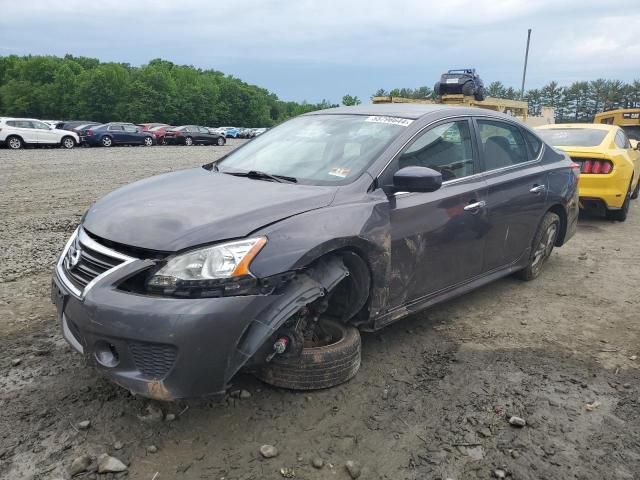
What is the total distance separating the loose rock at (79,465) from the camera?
7.66 feet

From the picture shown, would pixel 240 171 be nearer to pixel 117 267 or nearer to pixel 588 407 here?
pixel 117 267

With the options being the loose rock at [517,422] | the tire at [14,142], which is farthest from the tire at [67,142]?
the loose rock at [517,422]

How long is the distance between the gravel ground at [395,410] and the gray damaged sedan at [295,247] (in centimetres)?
31

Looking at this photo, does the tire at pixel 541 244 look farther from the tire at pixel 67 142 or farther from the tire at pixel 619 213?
the tire at pixel 67 142

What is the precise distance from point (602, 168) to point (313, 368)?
6.57 meters

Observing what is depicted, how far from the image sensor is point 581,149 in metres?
7.89

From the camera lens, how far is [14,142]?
2309cm

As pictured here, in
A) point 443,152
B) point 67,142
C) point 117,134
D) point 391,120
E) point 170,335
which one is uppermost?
point 391,120

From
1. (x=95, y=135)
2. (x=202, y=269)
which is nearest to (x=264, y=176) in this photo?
(x=202, y=269)

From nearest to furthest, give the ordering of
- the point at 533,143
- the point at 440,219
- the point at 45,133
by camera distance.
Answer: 1. the point at 440,219
2. the point at 533,143
3. the point at 45,133

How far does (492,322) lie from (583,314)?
2.87 ft

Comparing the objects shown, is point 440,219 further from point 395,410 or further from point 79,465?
point 79,465

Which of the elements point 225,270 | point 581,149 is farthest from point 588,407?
point 581,149

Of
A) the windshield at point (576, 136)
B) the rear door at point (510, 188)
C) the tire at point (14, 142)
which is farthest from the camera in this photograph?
the tire at point (14, 142)
